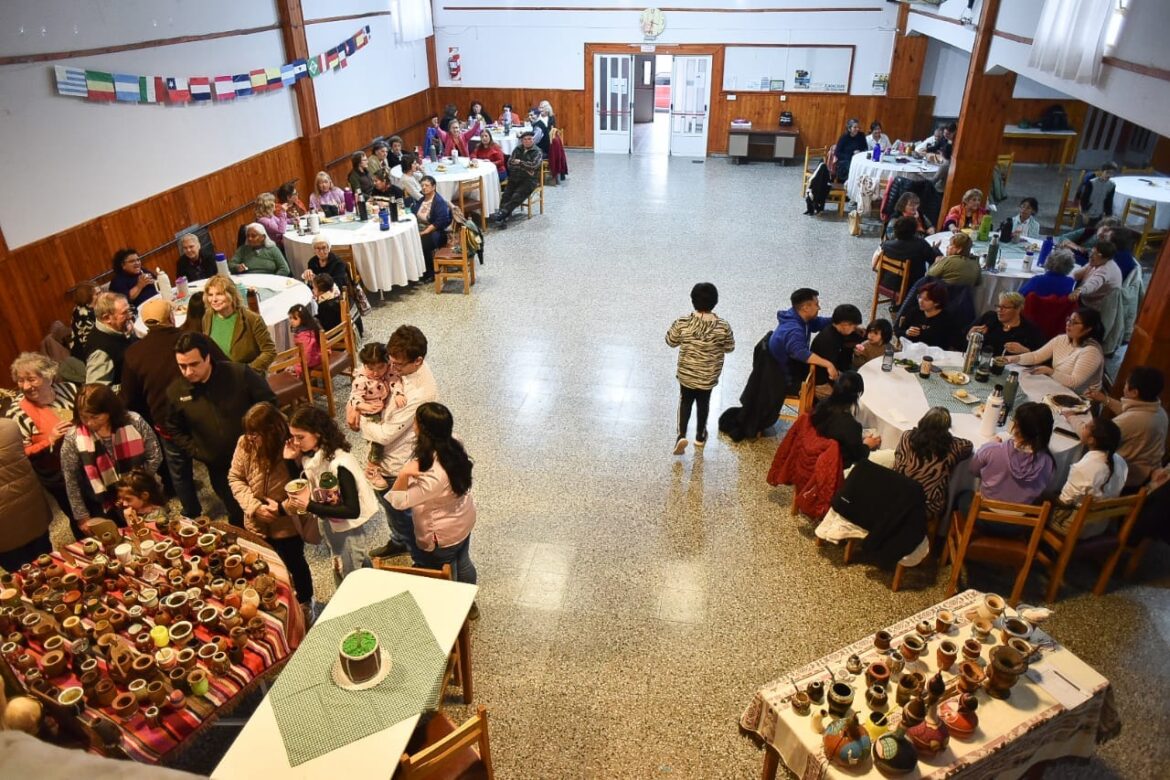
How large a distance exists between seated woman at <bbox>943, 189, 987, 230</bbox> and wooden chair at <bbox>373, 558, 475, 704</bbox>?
22.2ft

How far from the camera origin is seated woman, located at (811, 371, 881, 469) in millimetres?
4258

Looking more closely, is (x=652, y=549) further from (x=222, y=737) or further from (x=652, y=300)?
(x=652, y=300)

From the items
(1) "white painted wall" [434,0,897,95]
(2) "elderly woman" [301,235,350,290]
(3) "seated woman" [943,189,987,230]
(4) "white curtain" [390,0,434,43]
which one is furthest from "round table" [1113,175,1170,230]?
(4) "white curtain" [390,0,434,43]

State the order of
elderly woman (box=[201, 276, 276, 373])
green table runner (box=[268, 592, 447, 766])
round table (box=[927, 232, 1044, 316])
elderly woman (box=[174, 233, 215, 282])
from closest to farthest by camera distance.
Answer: green table runner (box=[268, 592, 447, 766]) → elderly woman (box=[201, 276, 276, 373]) → elderly woman (box=[174, 233, 215, 282]) → round table (box=[927, 232, 1044, 316])

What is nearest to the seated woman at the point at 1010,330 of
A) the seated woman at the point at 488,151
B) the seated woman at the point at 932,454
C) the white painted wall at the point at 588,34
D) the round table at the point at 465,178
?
the seated woman at the point at 932,454

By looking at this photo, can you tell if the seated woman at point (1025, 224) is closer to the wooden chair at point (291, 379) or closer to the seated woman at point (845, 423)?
the seated woman at point (845, 423)

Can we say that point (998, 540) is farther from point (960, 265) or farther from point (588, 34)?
point (588, 34)

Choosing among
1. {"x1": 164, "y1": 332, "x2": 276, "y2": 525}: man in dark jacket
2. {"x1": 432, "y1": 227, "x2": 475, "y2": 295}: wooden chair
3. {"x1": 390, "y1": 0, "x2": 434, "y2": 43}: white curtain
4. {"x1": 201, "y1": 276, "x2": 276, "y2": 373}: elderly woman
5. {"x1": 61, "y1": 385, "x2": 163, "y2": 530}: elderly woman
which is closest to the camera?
{"x1": 61, "y1": 385, "x2": 163, "y2": 530}: elderly woman

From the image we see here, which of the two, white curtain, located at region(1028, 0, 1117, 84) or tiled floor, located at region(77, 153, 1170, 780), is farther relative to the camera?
white curtain, located at region(1028, 0, 1117, 84)

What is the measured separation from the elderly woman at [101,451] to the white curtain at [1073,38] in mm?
6896

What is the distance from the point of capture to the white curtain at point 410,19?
12.7m

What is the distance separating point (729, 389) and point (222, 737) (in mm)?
4392

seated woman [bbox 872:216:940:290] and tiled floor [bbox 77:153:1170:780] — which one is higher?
seated woman [bbox 872:216:940:290]

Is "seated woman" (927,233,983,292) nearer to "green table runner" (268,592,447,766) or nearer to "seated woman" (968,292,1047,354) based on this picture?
"seated woman" (968,292,1047,354)
